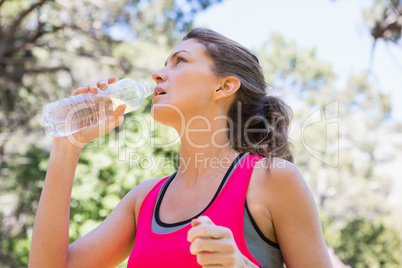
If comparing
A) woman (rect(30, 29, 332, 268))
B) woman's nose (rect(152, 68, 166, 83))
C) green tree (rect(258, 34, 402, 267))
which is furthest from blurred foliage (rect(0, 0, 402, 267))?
Result: green tree (rect(258, 34, 402, 267))

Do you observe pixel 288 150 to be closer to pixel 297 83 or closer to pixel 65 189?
pixel 65 189

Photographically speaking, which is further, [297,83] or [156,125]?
[297,83]

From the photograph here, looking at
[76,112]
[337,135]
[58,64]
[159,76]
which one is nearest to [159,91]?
[159,76]

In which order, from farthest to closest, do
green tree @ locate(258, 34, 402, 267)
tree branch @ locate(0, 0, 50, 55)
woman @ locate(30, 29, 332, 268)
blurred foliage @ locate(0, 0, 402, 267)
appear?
green tree @ locate(258, 34, 402, 267) → tree branch @ locate(0, 0, 50, 55) → blurred foliage @ locate(0, 0, 402, 267) → woman @ locate(30, 29, 332, 268)

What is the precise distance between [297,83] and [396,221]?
11148 mm

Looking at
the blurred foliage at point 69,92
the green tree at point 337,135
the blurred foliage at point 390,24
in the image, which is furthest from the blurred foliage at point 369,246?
the blurred foliage at point 390,24

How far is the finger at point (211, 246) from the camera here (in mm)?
936

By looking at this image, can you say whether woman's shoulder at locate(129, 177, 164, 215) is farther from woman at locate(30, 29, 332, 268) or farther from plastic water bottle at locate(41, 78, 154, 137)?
plastic water bottle at locate(41, 78, 154, 137)

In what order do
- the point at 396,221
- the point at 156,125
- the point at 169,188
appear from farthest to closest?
1. the point at 396,221
2. the point at 156,125
3. the point at 169,188

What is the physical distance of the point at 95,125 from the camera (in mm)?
1748

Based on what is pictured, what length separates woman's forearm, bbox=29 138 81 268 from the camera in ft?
4.85

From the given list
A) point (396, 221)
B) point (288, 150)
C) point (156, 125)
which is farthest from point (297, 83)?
point (288, 150)

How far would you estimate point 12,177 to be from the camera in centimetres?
1044

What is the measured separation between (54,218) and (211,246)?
757 millimetres
